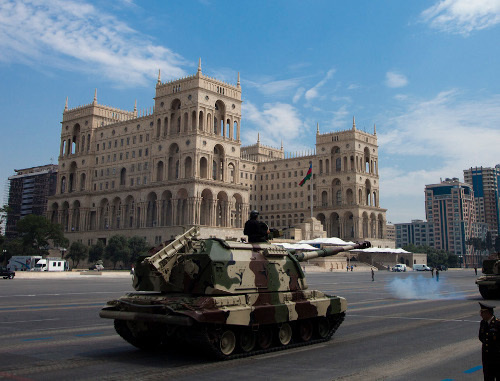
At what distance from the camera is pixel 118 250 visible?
6650 centimetres

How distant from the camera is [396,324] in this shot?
47.9ft

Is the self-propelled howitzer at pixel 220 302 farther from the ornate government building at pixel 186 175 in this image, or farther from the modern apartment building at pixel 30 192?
the modern apartment building at pixel 30 192

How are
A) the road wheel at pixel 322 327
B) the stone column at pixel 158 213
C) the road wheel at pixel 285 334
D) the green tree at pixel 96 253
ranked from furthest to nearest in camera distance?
the stone column at pixel 158 213
the green tree at pixel 96 253
the road wheel at pixel 322 327
the road wheel at pixel 285 334

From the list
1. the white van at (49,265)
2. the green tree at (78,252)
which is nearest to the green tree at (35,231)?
the green tree at (78,252)

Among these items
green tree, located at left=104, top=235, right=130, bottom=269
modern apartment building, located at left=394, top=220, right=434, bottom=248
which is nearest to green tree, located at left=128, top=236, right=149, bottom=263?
green tree, located at left=104, top=235, right=130, bottom=269

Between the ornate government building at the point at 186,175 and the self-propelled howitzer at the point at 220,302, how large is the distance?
186ft

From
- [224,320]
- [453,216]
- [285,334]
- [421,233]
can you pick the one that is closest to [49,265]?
[285,334]

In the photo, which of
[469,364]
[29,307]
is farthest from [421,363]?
[29,307]

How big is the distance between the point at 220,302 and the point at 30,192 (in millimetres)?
136480

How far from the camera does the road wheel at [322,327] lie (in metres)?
11.5

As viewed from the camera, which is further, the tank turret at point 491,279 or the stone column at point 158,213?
the stone column at point 158,213

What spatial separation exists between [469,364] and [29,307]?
1540 cm

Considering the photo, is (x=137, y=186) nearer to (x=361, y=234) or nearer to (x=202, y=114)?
(x=202, y=114)

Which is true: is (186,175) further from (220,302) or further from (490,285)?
(220,302)
